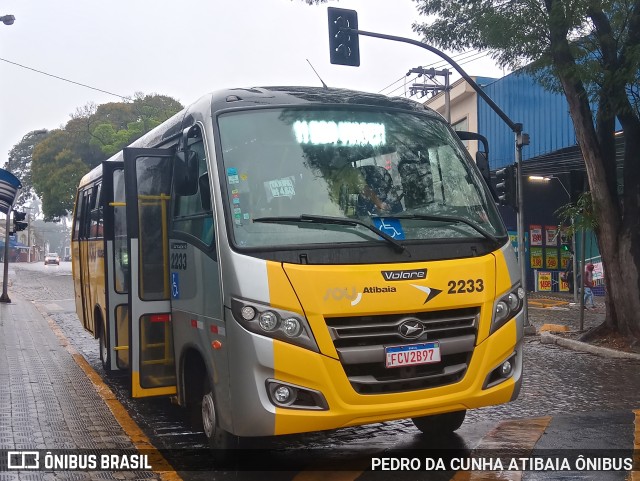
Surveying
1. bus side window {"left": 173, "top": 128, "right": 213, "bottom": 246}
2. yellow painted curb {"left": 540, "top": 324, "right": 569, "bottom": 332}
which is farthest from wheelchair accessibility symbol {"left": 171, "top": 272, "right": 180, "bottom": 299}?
yellow painted curb {"left": 540, "top": 324, "right": 569, "bottom": 332}

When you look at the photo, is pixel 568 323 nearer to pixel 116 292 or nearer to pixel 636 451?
pixel 636 451

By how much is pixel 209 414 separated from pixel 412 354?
5.15 ft

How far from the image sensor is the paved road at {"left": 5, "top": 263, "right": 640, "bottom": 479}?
6.04 m

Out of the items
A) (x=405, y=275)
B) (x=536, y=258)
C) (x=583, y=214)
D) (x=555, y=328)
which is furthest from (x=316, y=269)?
(x=536, y=258)

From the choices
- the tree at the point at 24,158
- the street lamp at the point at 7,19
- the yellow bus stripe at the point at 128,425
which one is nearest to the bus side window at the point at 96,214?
the yellow bus stripe at the point at 128,425

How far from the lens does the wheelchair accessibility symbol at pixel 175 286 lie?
6021 millimetres

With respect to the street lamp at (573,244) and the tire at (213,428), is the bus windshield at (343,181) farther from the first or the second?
the street lamp at (573,244)

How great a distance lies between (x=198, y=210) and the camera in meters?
5.60

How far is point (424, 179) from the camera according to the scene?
5.67 metres

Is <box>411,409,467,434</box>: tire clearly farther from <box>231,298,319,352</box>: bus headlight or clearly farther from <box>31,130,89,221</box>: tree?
<box>31,130,89,221</box>: tree

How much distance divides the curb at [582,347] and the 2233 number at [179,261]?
291 inches

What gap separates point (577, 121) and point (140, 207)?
7957 mm

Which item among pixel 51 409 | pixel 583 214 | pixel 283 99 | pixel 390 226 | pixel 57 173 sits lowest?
pixel 51 409

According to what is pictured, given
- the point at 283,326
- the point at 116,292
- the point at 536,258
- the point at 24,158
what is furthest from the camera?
the point at 24,158
